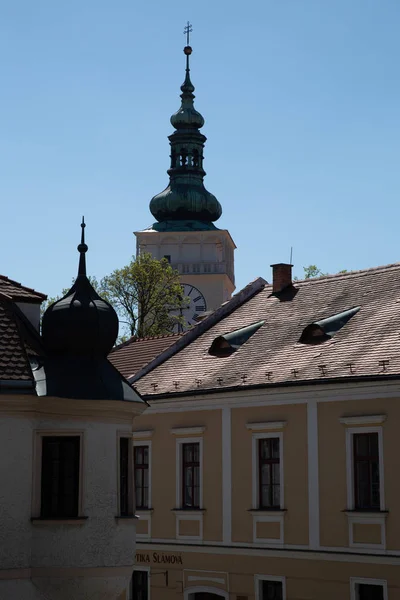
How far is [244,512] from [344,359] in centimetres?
443

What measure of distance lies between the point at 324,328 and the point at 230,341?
3.55 m

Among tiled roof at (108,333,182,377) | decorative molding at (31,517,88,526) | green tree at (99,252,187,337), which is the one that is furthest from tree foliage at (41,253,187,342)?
decorative molding at (31,517,88,526)

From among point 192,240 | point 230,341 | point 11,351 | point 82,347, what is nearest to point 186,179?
point 192,240

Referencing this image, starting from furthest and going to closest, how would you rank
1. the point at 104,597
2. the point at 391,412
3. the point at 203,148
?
1. the point at 203,148
2. the point at 391,412
3. the point at 104,597

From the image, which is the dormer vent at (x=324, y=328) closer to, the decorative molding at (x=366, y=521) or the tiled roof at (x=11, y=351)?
the decorative molding at (x=366, y=521)

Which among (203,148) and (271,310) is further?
(203,148)

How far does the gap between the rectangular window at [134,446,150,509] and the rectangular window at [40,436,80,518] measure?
11.0m

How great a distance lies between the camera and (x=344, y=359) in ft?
96.1

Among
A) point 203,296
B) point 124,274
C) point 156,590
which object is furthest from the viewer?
point 203,296

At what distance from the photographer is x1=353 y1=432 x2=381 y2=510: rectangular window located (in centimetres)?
Answer: 2795

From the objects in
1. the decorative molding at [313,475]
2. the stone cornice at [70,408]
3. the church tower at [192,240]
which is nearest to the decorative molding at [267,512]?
the decorative molding at [313,475]

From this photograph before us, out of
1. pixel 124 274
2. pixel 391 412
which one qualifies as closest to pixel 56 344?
pixel 391 412

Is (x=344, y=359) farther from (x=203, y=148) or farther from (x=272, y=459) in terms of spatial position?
(x=203, y=148)

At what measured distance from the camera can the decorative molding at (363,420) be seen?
27.7 m
